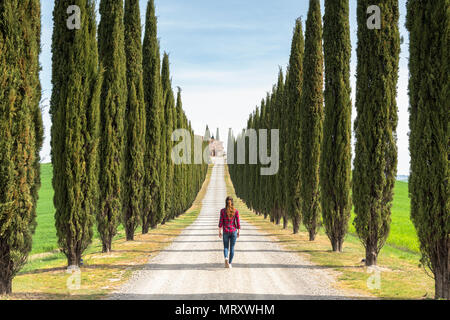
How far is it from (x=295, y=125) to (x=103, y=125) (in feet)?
35.4

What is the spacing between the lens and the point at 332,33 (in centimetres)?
1435

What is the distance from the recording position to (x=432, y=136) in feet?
24.7

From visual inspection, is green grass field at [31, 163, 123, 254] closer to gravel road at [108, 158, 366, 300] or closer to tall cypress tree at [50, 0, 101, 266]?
tall cypress tree at [50, 0, 101, 266]

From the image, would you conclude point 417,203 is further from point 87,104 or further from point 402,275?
point 87,104

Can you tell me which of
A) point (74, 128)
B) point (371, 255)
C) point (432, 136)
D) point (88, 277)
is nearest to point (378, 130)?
point (432, 136)

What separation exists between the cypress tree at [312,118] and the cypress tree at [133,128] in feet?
25.6

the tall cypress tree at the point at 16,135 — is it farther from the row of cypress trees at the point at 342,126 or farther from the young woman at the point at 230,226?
the row of cypress trees at the point at 342,126

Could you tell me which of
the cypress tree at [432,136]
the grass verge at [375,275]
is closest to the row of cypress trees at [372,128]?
the cypress tree at [432,136]

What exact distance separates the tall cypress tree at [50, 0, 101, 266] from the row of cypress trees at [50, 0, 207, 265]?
0.03m

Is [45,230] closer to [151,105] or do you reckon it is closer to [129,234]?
[151,105]

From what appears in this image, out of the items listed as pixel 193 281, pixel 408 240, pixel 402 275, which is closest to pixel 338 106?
pixel 402 275

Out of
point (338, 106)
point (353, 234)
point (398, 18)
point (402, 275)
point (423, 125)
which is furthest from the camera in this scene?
point (353, 234)

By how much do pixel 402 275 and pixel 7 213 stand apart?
32.4 feet

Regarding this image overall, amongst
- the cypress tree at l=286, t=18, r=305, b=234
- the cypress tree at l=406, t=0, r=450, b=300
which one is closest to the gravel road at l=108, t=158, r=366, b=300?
the cypress tree at l=406, t=0, r=450, b=300
